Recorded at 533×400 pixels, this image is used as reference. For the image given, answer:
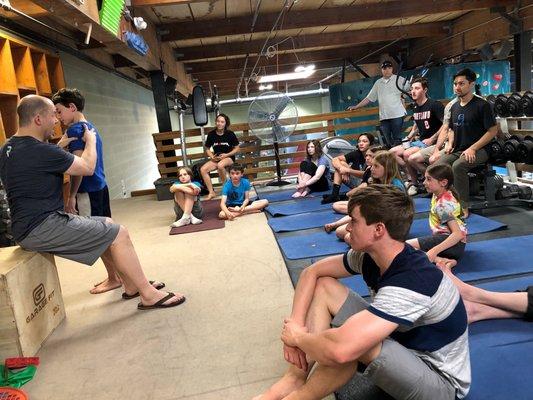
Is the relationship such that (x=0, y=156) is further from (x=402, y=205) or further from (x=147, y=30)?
(x=147, y=30)

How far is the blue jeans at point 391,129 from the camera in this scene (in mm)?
6355

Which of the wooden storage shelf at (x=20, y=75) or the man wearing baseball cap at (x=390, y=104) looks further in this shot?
the man wearing baseball cap at (x=390, y=104)

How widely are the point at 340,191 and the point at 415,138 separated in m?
1.27

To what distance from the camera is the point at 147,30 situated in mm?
5695

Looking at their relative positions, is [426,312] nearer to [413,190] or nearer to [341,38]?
[413,190]

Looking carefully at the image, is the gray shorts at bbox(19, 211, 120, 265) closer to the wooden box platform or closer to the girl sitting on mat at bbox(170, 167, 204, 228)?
the wooden box platform

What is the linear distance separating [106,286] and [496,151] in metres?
3.85

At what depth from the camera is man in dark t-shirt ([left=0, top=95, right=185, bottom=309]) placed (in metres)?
2.20

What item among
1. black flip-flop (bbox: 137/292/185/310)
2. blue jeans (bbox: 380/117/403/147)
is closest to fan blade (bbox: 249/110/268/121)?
blue jeans (bbox: 380/117/403/147)

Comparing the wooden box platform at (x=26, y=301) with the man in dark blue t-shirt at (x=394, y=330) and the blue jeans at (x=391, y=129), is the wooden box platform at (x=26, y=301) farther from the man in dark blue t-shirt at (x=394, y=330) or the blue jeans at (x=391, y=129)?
the blue jeans at (x=391, y=129)

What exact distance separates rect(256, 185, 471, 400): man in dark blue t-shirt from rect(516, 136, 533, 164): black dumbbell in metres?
3.28

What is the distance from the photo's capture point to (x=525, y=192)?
4.25 meters

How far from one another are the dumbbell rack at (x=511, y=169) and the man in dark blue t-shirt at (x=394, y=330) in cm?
314

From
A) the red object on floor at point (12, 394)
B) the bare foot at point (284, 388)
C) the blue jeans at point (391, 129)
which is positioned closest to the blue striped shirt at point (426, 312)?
the bare foot at point (284, 388)
